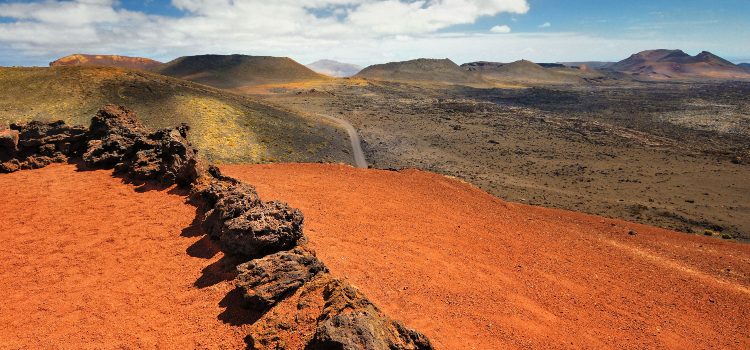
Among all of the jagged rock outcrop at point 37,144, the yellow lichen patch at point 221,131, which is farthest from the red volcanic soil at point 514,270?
the yellow lichen patch at point 221,131

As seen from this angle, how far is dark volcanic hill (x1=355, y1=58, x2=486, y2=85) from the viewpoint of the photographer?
174 metres

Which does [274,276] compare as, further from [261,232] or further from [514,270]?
[514,270]

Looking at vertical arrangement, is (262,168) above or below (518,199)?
above

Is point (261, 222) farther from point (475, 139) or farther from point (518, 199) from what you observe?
point (475, 139)

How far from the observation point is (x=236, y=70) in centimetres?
15150

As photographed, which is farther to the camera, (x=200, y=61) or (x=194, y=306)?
(x=200, y=61)

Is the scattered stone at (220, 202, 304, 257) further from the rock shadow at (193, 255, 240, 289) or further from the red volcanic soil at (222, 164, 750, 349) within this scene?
the red volcanic soil at (222, 164, 750, 349)

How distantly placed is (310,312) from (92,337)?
5190 mm

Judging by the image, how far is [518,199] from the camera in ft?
111

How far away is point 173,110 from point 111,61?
6551 inches

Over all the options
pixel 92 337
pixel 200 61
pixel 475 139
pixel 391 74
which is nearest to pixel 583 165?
pixel 475 139

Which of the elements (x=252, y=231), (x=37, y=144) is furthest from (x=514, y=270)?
(x=37, y=144)

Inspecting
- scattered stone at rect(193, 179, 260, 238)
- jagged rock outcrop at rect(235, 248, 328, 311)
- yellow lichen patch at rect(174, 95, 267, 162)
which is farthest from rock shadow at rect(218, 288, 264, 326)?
Answer: yellow lichen patch at rect(174, 95, 267, 162)

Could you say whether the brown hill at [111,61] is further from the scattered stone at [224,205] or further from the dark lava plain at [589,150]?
the scattered stone at [224,205]
